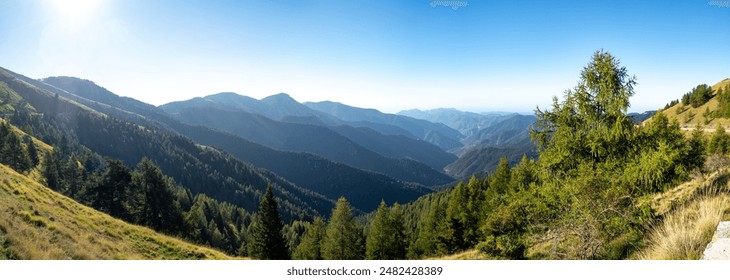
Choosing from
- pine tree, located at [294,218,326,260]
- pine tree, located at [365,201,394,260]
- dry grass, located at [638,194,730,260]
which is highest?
dry grass, located at [638,194,730,260]

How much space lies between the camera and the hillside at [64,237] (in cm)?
720

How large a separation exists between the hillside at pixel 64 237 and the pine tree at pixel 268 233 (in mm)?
14644

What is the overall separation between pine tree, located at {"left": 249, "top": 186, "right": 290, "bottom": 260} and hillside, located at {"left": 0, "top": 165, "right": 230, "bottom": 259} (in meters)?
14.6

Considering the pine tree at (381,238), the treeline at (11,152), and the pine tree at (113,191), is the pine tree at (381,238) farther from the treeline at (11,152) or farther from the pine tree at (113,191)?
the treeline at (11,152)

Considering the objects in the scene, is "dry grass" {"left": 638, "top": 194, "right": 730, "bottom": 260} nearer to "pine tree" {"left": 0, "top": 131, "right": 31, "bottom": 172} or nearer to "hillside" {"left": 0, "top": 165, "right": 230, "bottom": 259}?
"hillside" {"left": 0, "top": 165, "right": 230, "bottom": 259}

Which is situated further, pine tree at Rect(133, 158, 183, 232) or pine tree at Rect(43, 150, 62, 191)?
pine tree at Rect(43, 150, 62, 191)

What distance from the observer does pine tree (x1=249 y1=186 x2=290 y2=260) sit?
3325 centimetres

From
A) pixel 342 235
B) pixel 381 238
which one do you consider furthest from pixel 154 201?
pixel 381 238

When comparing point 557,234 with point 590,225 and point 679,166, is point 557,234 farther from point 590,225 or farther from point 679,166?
point 679,166

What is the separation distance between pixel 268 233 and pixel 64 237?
2443 centimetres

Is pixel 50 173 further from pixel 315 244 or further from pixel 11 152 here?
pixel 315 244

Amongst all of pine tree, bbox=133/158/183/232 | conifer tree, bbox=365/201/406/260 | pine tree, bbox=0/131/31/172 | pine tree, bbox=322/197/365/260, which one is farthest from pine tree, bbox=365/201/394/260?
pine tree, bbox=0/131/31/172
